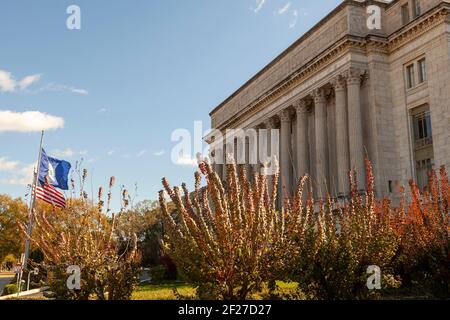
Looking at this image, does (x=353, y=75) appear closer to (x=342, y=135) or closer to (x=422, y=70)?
(x=342, y=135)

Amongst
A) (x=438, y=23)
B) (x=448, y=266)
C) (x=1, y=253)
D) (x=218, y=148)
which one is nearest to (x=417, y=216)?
(x=448, y=266)

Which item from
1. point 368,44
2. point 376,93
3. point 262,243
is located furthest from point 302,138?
point 262,243

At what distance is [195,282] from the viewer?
37.4 feet

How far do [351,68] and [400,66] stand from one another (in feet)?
12.0

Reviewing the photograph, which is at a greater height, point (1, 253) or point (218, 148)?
point (218, 148)

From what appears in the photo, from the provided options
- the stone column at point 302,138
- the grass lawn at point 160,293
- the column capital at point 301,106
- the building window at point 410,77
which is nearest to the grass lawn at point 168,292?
the grass lawn at point 160,293

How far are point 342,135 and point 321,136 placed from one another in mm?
3401

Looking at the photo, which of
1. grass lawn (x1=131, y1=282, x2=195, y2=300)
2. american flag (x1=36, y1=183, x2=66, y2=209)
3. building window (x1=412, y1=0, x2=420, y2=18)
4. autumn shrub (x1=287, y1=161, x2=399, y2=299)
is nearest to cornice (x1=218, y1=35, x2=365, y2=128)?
building window (x1=412, y1=0, x2=420, y2=18)

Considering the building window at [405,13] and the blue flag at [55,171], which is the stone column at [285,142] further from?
the blue flag at [55,171]

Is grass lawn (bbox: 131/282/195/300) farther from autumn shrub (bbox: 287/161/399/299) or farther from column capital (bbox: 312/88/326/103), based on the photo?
column capital (bbox: 312/88/326/103)

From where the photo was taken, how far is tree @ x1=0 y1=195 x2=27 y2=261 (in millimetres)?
62312

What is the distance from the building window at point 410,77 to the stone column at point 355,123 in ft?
11.6

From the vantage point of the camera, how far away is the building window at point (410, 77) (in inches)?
1379
